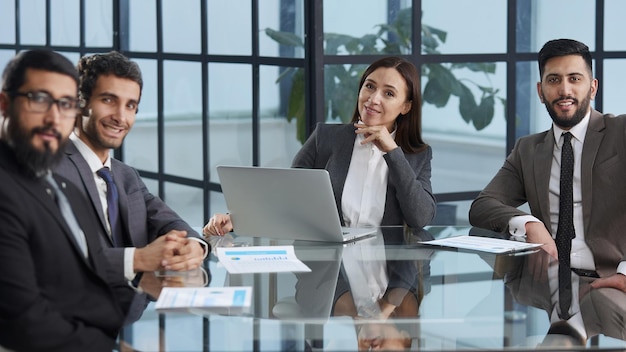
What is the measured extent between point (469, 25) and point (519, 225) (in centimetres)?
187

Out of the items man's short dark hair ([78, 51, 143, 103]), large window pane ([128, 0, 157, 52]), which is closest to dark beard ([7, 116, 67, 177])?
man's short dark hair ([78, 51, 143, 103])

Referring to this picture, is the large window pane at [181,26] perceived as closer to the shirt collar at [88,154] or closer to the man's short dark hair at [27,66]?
the shirt collar at [88,154]

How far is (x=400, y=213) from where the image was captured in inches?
139

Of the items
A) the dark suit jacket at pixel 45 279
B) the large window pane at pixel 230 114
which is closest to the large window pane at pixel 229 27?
the large window pane at pixel 230 114

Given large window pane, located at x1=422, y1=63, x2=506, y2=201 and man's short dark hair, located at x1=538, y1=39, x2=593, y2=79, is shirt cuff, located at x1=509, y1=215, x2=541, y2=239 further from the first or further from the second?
large window pane, located at x1=422, y1=63, x2=506, y2=201

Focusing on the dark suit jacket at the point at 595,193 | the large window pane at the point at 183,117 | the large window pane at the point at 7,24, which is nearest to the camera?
the dark suit jacket at the point at 595,193

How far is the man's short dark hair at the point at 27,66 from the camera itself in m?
2.07

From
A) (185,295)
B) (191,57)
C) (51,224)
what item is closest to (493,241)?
(185,295)

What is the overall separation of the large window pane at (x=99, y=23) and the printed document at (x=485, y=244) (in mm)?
2957

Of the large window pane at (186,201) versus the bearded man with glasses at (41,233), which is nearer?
the bearded man with glasses at (41,233)

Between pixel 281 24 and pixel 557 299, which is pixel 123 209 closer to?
pixel 557 299

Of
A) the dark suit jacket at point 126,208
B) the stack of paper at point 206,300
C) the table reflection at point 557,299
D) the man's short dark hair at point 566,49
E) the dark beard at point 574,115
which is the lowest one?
the table reflection at point 557,299

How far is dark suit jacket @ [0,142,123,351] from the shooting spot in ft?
6.49

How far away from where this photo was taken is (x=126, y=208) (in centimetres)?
281
